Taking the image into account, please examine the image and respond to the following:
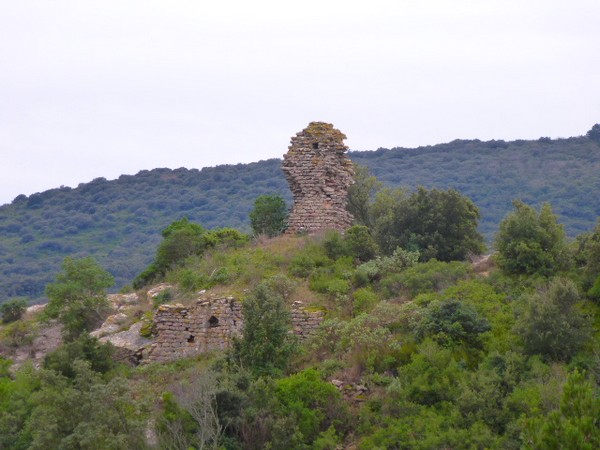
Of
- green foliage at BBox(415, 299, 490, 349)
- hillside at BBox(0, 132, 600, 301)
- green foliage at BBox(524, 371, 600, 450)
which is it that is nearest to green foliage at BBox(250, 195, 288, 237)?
green foliage at BBox(415, 299, 490, 349)

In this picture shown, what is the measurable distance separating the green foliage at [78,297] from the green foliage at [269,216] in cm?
447

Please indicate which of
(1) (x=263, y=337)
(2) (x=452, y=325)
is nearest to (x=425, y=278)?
(2) (x=452, y=325)

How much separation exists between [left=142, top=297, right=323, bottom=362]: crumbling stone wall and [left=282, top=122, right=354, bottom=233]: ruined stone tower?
16.1ft

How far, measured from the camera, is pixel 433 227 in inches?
1072

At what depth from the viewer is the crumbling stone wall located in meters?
24.3

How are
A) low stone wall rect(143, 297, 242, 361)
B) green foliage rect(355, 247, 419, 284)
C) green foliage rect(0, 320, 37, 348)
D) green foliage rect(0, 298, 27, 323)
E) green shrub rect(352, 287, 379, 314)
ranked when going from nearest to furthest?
1. green shrub rect(352, 287, 379, 314)
2. low stone wall rect(143, 297, 242, 361)
3. green foliage rect(355, 247, 419, 284)
4. green foliage rect(0, 320, 37, 348)
5. green foliage rect(0, 298, 27, 323)

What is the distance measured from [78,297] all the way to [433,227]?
840 centimetres

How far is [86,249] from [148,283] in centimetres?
3571

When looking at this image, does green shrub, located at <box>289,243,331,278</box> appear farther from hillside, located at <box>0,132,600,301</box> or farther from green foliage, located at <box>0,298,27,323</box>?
hillside, located at <box>0,132,600,301</box>

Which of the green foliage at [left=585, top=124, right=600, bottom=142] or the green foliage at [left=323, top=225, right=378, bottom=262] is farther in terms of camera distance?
the green foliage at [left=585, top=124, right=600, bottom=142]

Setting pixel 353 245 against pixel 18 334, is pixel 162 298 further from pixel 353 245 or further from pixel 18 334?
pixel 353 245

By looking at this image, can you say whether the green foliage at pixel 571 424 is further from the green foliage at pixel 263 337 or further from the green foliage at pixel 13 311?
the green foliage at pixel 13 311

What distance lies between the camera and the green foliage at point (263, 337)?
2175 centimetres

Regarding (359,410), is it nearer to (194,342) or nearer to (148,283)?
(194,342)
